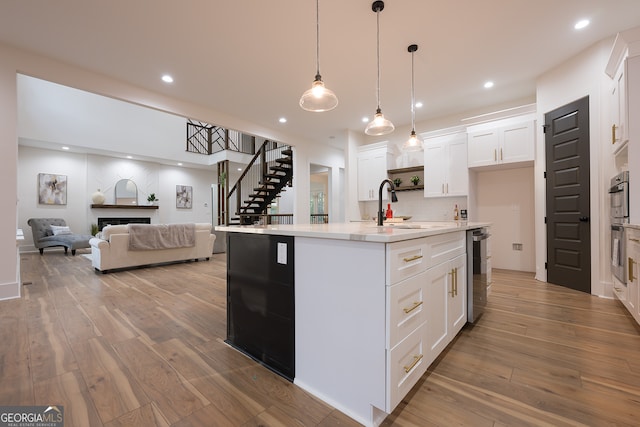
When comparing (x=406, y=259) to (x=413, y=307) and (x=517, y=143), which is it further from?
(x=517, y=143)

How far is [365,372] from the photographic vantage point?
131 centimetres

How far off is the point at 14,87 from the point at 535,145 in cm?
709

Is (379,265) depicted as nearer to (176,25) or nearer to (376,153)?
(176,25)

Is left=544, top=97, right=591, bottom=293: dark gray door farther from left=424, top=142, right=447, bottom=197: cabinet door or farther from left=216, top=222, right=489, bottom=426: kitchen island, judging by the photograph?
left=216, top=222, right=489, bottom=426: kitchen island

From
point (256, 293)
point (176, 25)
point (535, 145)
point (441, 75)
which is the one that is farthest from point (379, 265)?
point (535, 145)

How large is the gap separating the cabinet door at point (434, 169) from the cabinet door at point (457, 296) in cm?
310

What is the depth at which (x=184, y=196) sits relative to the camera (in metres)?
10.2

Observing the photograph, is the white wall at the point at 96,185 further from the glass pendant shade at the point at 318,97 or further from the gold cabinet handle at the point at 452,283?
the gold cabinet handle at the point at 452,283

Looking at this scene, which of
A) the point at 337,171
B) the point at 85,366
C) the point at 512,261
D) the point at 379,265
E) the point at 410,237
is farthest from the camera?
the point at 337,171

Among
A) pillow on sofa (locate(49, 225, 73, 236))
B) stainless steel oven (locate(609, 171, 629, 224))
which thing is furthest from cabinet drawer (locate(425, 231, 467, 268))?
pillow on sofa (locate(49, 225, 73, 236))

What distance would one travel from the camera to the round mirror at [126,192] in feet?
29.0

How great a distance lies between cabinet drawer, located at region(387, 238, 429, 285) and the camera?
1246 mm

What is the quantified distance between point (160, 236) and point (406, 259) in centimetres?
505

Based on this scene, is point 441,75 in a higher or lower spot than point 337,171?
higher
